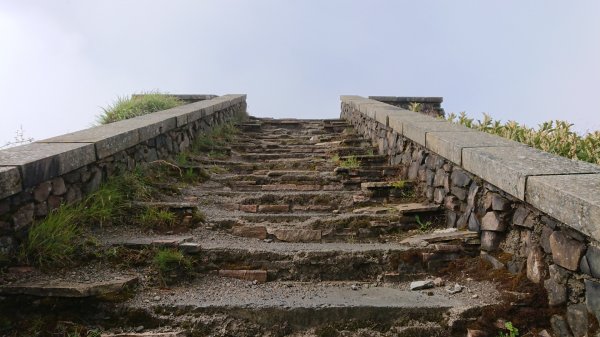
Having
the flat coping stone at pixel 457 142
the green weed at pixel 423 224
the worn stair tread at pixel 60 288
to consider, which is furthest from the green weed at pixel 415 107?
Result: the worn stair tread at pixel 60 288

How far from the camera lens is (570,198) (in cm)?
235

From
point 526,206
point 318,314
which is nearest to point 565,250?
point 526,206

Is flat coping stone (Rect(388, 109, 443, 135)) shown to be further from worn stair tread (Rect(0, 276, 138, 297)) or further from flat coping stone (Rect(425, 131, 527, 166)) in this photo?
worn stair tread (Rect(0, 276, 138, 297))

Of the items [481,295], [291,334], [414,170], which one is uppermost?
[414,170]

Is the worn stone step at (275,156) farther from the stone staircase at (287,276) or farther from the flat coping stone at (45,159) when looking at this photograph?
the flat coping stone at (45,159)

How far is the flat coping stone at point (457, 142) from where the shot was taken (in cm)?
371

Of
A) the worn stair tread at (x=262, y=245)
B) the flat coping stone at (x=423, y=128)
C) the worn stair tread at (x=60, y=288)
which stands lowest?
the worn stair tread at (x=60, y=288)

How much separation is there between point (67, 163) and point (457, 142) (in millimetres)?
2850

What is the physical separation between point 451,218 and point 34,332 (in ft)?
9.53

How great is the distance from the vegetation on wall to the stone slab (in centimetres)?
100

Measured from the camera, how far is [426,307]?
2.88m

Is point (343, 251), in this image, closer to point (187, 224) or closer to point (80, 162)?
point (187, 224)

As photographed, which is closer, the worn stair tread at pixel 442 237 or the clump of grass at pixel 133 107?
the worn stair tread at pixel 442 237

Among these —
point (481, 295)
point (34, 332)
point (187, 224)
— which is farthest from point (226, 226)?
point (481, 295)
